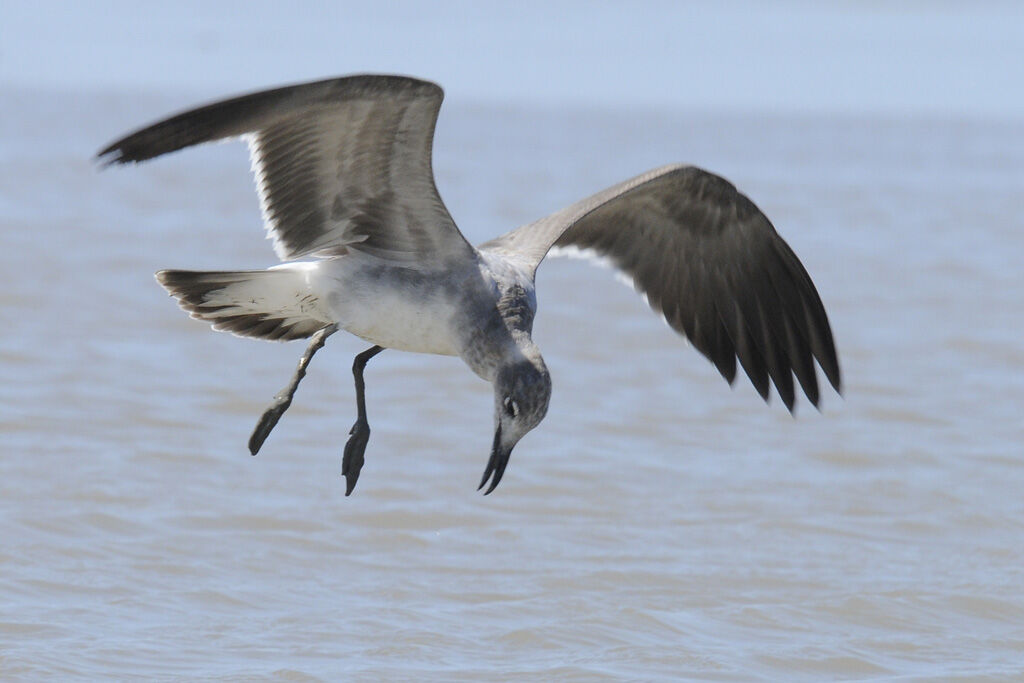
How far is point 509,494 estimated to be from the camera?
285 inches

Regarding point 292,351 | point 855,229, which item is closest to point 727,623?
point 292,351

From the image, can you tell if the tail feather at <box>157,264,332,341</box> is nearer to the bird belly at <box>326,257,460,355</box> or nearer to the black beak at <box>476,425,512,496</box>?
the bird belly at <box>326,257,460,355</box>

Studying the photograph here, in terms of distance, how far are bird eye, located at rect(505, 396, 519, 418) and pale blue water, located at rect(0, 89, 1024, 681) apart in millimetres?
872

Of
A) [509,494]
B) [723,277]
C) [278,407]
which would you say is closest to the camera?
[278,407]

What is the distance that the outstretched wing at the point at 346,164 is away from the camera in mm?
4875

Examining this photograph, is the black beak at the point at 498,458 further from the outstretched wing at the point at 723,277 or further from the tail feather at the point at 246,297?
the outstretched wing at the point at 723,277

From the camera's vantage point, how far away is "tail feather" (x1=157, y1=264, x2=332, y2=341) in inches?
227

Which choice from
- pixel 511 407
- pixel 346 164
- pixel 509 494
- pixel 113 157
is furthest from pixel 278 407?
pixel 113 157

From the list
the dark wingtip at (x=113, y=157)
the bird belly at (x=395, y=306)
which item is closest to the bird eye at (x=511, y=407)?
the bird belly at (x=395, y=306)

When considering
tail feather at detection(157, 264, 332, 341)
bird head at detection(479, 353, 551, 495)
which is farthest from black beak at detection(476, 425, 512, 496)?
tail feather at detection(157, 264, 332, 341)

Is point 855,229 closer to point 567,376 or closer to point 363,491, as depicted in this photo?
point 567,376

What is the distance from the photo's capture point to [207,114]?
4.70 m

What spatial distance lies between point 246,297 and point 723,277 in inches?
75.8

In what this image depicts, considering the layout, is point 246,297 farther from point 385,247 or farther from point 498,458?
point 498,458
